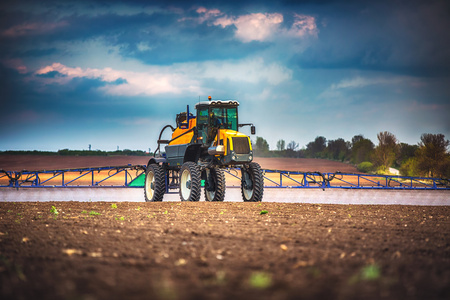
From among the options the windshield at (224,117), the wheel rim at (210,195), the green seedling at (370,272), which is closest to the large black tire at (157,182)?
the wheel rim at (210,195)

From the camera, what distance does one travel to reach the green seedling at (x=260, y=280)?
572 centimetres

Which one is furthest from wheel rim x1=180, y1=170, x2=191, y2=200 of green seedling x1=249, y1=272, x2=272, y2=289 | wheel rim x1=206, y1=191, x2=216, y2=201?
green seedling x1=249, y1=272, x2=272, y2=289

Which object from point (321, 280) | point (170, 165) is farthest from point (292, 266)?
point (170, 165)

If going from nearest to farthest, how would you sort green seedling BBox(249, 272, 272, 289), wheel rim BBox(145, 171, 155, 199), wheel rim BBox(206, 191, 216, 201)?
green seedling BBox(249, 272, 272, 289), wheel rim BBox(206, 191, 216, 201), wheel rim BBox(145, 171, 155, 199)

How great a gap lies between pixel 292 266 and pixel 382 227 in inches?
216

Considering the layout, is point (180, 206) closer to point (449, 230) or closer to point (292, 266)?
point (449, 230)

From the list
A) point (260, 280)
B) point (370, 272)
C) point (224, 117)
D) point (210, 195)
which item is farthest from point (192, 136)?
point (260, 280)

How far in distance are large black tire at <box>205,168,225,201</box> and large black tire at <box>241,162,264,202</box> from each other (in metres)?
0.90

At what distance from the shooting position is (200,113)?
19.8m

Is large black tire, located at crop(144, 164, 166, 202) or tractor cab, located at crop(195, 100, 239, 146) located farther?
large black tire, located at crop(144, 164, 166, 202)

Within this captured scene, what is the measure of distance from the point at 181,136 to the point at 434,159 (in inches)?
1875

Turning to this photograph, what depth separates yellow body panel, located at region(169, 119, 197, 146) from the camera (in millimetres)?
20670

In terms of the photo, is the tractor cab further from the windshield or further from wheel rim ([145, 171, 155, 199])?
wheel rim ([145, 171, 155, 199])

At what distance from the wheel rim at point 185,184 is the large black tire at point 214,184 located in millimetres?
1153
